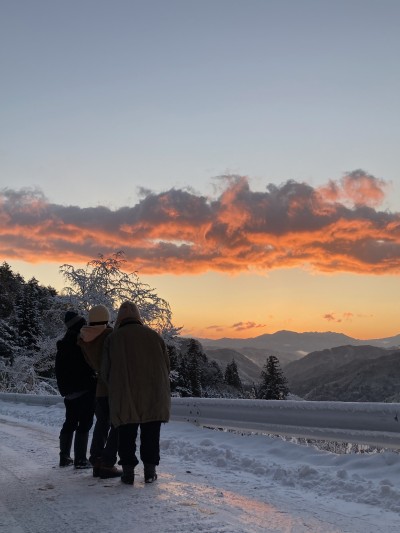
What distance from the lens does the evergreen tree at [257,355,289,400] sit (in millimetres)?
66375

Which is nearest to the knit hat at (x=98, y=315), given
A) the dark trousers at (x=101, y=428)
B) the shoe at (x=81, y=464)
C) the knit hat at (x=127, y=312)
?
the knit hat at (x=127, y=312)

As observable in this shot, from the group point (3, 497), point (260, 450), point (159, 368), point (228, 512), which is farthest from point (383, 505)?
point (3, 497)

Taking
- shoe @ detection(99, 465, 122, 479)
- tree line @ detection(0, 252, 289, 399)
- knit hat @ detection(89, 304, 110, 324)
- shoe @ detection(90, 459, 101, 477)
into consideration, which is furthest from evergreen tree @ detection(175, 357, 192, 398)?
shoe @ detection(99, 465, 122, 479)

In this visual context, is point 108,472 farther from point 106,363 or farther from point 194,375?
point 194,375

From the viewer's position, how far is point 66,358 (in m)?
6.86

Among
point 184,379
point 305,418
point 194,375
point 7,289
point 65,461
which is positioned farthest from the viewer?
point 7,289

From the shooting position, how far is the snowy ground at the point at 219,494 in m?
4.34

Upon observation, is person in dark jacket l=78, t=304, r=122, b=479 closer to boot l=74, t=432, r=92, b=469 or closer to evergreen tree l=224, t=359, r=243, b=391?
boot l=74, t=432, r=92, b=469

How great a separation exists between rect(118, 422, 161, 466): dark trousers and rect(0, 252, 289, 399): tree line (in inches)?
1126

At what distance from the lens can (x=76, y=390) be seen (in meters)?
6.78

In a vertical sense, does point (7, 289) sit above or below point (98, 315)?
above

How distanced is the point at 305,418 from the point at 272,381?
6116 cm

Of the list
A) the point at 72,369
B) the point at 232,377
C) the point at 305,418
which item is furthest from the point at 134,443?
the point at 232,377

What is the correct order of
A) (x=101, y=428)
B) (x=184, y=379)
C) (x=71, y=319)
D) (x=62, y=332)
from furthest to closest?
(x=184, y=379)
(x=62, y=332)
(x=71, y=319)
(x=101, y=428)
